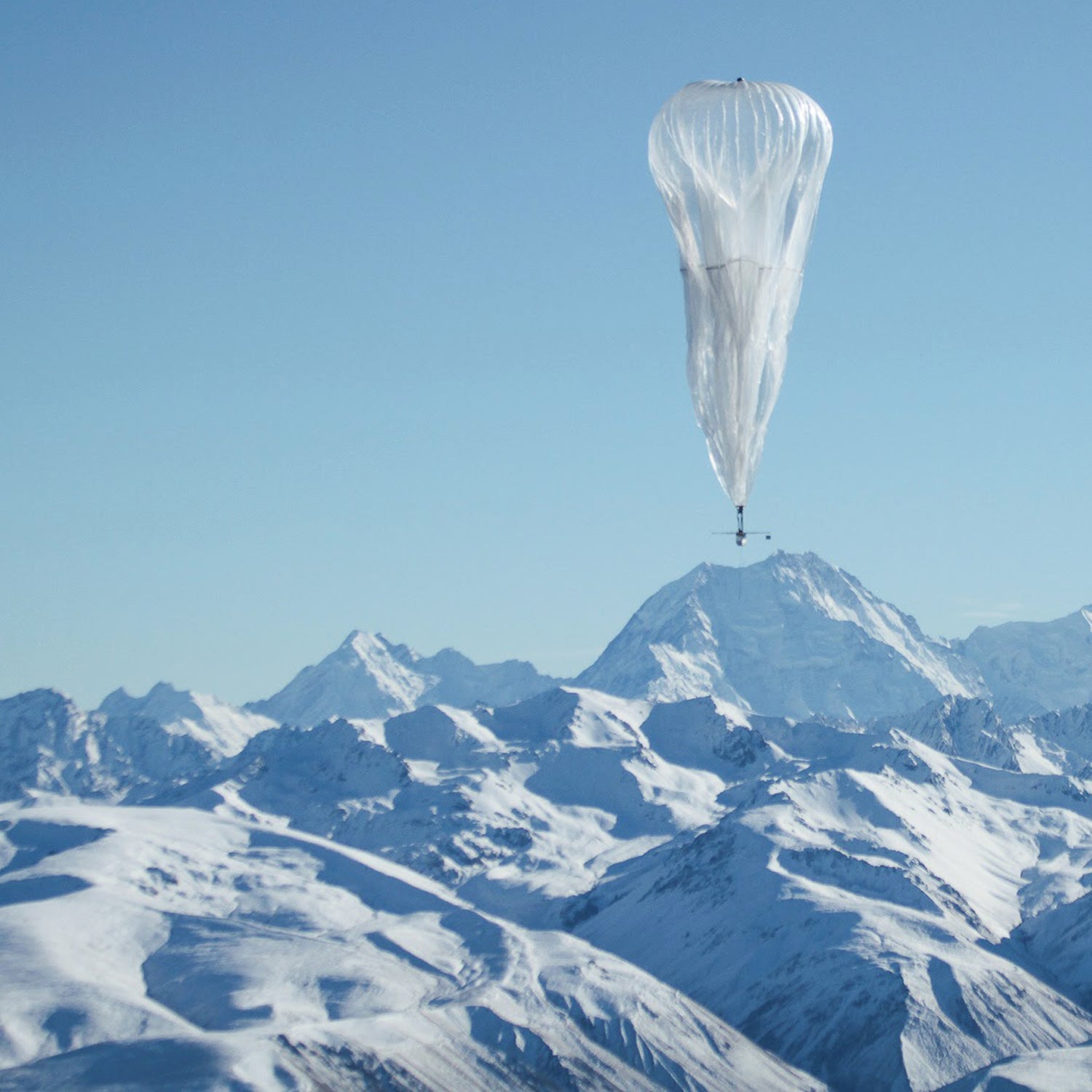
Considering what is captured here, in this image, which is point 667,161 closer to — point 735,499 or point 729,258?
point 729,258

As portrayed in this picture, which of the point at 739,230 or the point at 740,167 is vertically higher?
the point at 740,167

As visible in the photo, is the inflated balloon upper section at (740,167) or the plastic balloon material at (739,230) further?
the plastic balloon material at (739,230)

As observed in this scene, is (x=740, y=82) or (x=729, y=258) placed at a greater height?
Result: (x=740, y=82)

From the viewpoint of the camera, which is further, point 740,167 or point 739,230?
point 739,230

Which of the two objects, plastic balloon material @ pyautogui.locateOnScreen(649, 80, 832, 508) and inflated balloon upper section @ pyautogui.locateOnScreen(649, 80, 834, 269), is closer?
inflated balloon upper section @ pyautogui.locateOnScreen(649, 80, 834, 269)

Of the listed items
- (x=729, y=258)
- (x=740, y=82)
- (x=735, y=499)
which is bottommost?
(x=735, y=499)

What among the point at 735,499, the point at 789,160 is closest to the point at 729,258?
the point at 789,160
